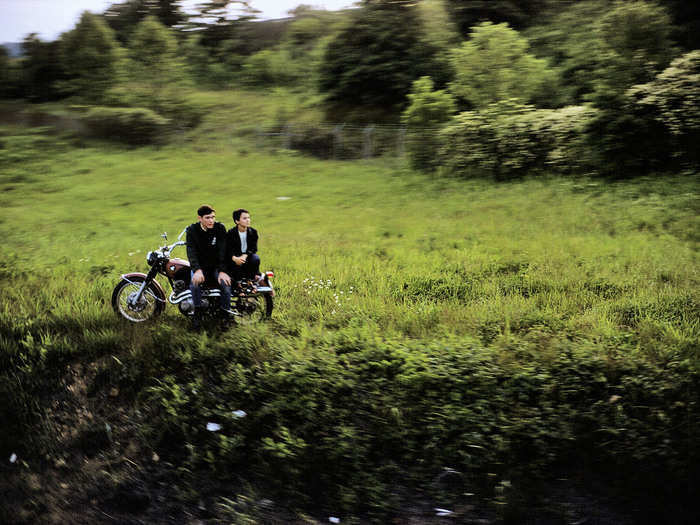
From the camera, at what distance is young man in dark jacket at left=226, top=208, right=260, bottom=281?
6625 millimetres

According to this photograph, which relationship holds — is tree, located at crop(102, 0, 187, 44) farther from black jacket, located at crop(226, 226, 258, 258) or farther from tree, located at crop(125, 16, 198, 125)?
black jacket, located at crop(226, 226, 258, 258)

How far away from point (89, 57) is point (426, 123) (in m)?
19.4

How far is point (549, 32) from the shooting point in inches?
1112

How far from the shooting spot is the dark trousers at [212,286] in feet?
21.6

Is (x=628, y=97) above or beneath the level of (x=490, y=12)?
beneath

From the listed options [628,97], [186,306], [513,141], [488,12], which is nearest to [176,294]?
[186,306]

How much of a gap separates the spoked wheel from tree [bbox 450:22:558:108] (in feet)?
47.8

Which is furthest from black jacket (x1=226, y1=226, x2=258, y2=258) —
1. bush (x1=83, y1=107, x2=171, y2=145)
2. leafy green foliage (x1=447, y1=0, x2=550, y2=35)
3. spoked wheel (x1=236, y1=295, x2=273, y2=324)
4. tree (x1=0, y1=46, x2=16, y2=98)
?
tree (x1=0, y1=46, x2=16, y2=98)

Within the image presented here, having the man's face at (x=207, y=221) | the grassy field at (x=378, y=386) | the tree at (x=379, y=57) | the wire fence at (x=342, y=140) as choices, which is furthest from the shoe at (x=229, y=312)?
the tree at (x=379, y=57)

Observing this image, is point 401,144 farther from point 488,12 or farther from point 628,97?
point 488,12

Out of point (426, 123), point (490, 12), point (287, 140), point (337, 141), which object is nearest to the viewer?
point (426, 123)

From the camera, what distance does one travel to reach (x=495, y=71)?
19859mm

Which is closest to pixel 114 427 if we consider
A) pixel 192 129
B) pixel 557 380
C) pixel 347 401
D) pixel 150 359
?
pixel 150 359

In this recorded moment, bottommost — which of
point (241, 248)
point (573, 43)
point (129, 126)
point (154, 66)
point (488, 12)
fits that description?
point (241, 248)
